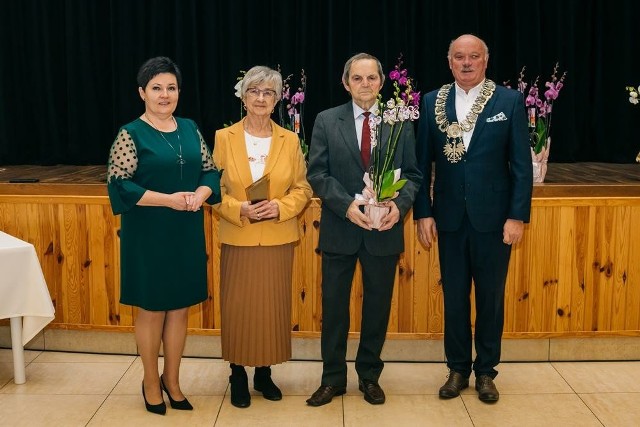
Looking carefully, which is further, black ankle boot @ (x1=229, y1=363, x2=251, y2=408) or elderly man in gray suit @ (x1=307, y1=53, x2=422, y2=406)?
black ankle boot @ (x1=229, y1=363, x2=251, y2=408)

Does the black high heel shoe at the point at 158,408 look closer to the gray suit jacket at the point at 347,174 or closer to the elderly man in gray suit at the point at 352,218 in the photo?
the elderly man in gray suit at the point at 352,218

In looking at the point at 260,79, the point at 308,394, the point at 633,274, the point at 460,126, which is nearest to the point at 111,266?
the point at 308,394

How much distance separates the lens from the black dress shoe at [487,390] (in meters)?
3.56

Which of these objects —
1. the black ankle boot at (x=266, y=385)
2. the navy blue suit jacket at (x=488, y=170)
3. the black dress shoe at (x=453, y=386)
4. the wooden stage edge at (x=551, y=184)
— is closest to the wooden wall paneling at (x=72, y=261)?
A: the wooden stage edge at (x=551, y=184)

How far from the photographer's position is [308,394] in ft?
12.1

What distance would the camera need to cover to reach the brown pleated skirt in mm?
3412

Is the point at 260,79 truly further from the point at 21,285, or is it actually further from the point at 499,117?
the point at 21,285

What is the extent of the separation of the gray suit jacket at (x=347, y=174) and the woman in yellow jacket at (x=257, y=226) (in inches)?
4.8

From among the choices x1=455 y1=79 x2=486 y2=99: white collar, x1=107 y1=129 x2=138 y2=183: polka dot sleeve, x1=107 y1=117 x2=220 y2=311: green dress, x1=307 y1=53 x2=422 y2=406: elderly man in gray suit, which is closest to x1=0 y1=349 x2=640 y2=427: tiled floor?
x1=307 y1=53 x2=422 y2=406: elderly man in gray suit

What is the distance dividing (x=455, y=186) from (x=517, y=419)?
1023 mm

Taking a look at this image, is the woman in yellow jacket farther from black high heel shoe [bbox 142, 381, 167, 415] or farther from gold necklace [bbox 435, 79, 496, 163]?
gold necklace [bbox 435, 79, 496, 163]

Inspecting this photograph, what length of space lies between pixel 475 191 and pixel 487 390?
90 cm

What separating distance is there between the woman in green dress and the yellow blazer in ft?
0.22

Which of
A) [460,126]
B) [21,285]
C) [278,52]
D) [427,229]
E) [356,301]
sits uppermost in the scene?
[278,52]
